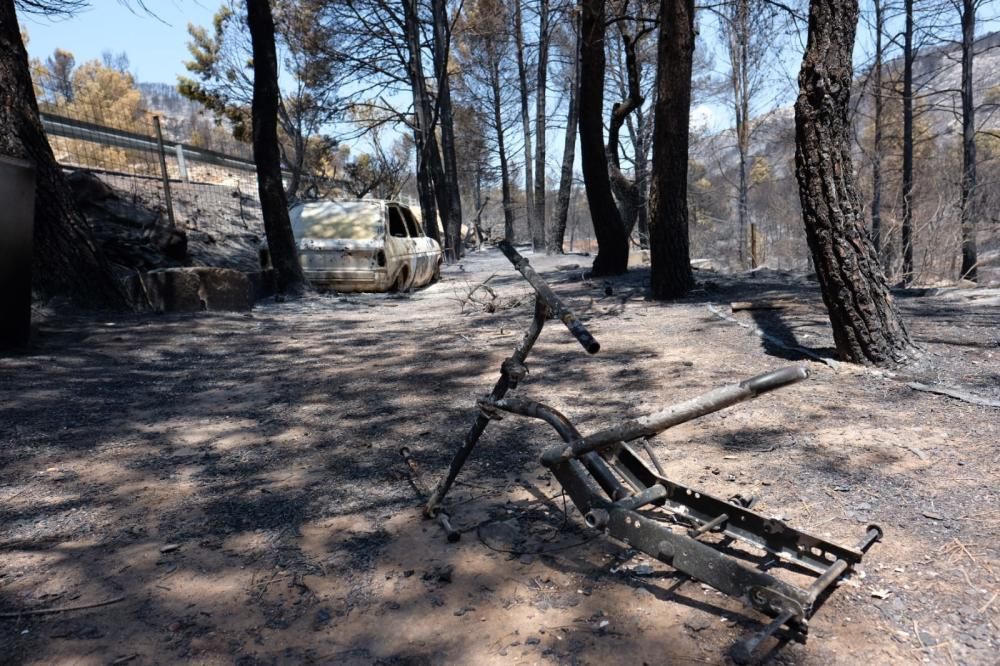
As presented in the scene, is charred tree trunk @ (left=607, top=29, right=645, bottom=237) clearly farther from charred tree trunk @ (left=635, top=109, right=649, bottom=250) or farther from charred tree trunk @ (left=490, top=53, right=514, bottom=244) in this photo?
charred tree trunk @ (left=490, top=53, right=514, bottom=244)

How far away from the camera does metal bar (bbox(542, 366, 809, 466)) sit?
5.07 feet

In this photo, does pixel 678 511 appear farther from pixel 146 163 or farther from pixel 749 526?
pixel 146 163

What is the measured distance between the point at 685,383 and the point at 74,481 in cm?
360

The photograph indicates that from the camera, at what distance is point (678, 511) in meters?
2.42

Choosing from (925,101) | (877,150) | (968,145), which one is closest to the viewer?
(968,145)

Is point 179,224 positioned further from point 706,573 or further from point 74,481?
point 706,573

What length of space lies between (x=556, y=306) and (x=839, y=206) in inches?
132

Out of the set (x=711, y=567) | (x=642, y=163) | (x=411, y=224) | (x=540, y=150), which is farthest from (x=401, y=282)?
(x=540, y=150)

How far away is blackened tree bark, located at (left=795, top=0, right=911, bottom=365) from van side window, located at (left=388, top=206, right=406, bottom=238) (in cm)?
794

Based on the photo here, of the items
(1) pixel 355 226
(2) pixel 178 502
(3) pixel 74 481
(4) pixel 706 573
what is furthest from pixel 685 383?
(1) pixel 355 226

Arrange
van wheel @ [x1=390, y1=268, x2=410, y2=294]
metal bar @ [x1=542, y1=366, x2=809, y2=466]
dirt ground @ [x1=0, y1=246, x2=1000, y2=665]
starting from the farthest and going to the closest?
van wheel @ [x1=390, y1=268, x2=410, y2=294]
dirt ground @ [x1=0, y1=246, x2=1000, y2=665]
metal bar @ [x1=542, y1=366, x2=809, y2=466]

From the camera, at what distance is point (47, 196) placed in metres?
6.65

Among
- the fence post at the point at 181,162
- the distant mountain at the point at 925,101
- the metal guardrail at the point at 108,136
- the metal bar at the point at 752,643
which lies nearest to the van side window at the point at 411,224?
the metal guardrail at the point at 108,136

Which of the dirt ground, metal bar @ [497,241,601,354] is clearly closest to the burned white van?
the dirt ground
